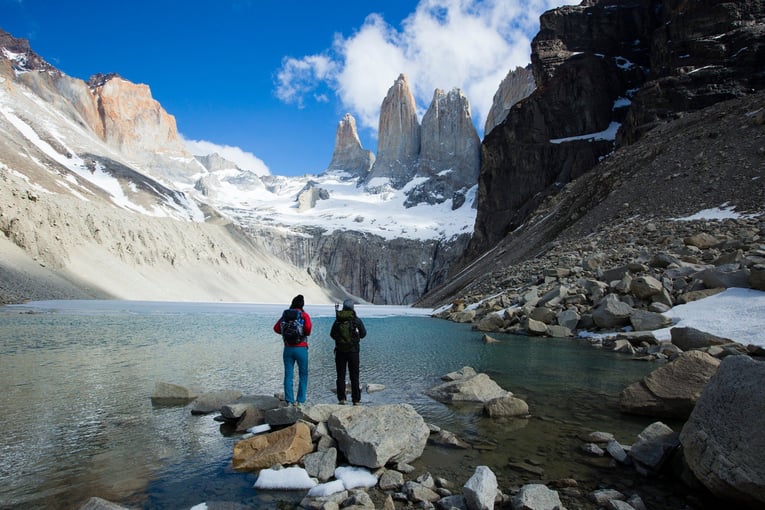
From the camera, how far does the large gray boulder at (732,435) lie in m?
4.88

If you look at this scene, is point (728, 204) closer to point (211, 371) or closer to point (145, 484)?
point (211, 371)

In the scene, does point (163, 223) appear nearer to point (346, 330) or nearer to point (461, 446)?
point (346, 330)

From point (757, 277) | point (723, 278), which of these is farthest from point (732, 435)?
point (723, 278)

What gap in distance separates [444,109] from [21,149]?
14547 centimetres

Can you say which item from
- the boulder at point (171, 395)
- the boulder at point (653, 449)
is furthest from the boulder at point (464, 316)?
the boulder at point (653, 449)

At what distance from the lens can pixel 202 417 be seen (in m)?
8.97

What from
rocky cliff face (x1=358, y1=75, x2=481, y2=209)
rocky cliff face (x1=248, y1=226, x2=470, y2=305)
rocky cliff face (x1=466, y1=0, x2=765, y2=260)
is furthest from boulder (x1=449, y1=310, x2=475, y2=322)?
rocky cliff face (x1=358, y1=75, x2=481, y2=209)

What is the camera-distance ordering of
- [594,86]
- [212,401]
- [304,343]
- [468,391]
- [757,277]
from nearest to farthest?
1. [304,343]
2. [212,401]
3. [468,391]
4. [757,277]
5. [594,86]

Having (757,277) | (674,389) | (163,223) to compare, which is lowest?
(674,389)

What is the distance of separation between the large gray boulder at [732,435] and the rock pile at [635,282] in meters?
8.09

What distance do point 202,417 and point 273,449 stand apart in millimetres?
3073

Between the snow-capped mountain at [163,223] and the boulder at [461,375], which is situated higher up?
the snow-capped mountain at [163,223]

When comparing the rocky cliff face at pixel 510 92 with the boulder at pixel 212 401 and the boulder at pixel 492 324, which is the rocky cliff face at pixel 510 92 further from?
the boulder at pixel 212 401

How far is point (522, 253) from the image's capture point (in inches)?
1881
